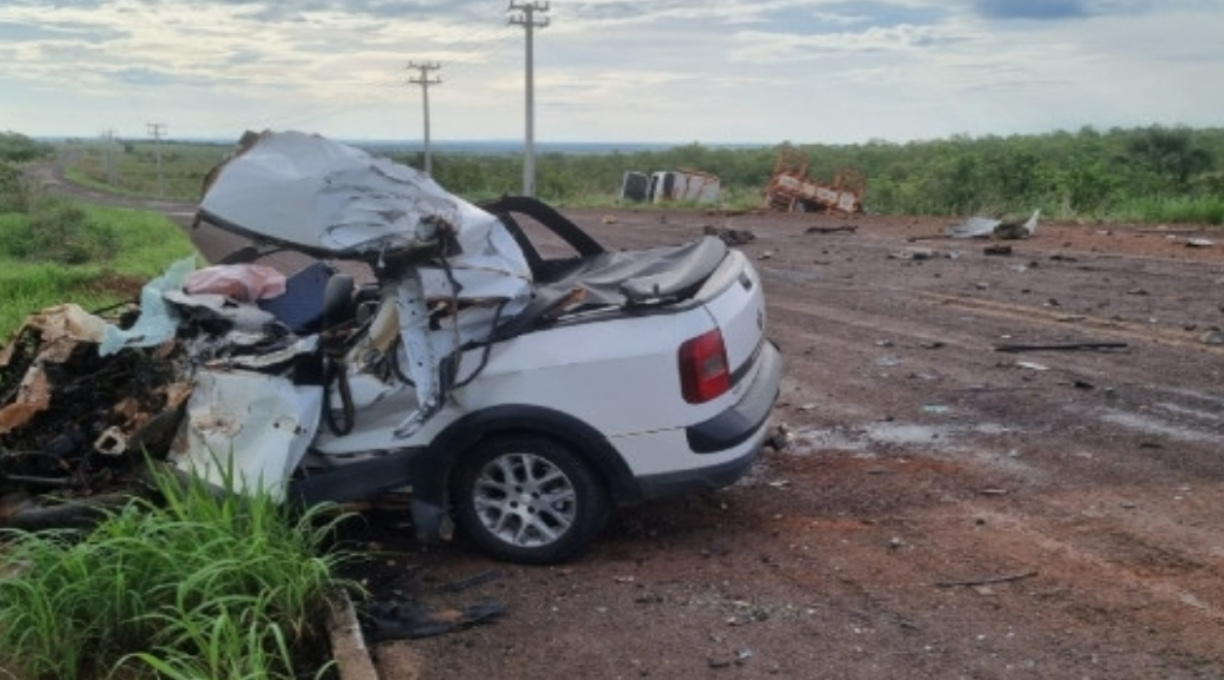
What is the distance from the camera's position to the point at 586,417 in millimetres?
5465

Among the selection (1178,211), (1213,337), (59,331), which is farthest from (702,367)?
(1178,211)

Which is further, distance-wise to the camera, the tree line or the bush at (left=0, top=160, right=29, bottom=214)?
the bush at (left=0, top=160, right=29, bottom=214)

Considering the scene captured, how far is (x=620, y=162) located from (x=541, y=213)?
8992 centimetres

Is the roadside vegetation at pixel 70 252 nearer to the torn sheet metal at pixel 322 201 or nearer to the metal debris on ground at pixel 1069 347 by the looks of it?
the torn sheet metal at pixel 322 201

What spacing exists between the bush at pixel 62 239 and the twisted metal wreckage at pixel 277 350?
64.0ft

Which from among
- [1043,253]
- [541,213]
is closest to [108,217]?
[1043,253]

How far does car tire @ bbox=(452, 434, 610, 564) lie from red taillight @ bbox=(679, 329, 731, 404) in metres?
0.55

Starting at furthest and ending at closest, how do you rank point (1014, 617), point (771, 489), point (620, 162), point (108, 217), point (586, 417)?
point (620, 162) < point (108, 217) < point (771, 489) < point (586, 417) < point (1014, 617)

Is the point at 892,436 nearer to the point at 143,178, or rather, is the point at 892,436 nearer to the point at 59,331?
the point at 59,331

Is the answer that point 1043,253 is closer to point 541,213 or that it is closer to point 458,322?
point 541,213

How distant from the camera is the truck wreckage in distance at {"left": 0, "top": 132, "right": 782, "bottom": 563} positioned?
17.9 feet

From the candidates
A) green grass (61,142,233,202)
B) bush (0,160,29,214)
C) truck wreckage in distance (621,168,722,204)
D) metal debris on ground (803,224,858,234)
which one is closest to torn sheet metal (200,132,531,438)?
metal debris on ground (803,224,858,234)

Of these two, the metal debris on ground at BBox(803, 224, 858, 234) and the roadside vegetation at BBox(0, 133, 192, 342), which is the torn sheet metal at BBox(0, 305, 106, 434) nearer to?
the roadside vegetation at BBox(0, 133, 192, 342)

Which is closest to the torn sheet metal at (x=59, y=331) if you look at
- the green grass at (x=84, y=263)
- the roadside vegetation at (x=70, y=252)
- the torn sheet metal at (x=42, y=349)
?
the torn sheet metal at (x=42, y=349)
